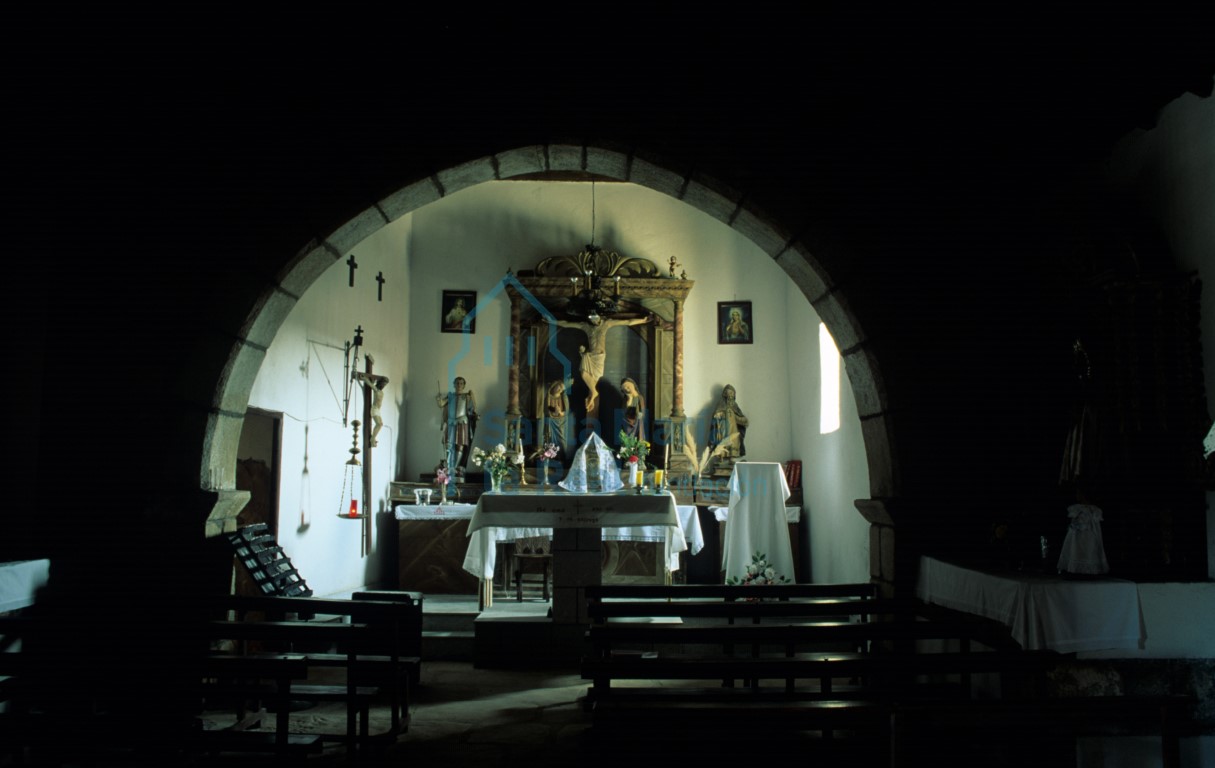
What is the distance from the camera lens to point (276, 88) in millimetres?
4711

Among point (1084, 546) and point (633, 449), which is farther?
point (633, 449)

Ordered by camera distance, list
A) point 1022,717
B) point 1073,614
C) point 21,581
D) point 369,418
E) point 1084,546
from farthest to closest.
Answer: point 369,418 < point 21,581 < point 1084,546 < point 1073,614 < point 1022,717

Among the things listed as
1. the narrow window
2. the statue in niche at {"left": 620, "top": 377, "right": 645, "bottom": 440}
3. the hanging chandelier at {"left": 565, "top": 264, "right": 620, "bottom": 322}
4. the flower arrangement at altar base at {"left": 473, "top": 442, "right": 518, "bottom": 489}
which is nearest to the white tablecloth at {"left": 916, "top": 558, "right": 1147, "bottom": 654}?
the narrow window

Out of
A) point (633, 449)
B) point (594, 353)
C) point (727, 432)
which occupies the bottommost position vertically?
point (633, 449)

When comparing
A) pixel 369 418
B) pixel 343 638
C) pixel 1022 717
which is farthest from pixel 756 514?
pixel 1022 717

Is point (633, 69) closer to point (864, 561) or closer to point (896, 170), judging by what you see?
point (896, 170)

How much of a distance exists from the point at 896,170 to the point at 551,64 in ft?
6.09

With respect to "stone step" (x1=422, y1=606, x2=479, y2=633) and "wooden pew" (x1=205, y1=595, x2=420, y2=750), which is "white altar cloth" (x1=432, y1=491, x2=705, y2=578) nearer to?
"stone step" (x1=422, y1=606, x2=479, y2=633)

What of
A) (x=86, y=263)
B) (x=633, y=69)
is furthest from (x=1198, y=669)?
(x=86, y=263)

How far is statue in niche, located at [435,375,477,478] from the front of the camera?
1020cm

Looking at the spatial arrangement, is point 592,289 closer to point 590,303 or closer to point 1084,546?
point 590,303

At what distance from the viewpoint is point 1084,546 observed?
3.95 metres

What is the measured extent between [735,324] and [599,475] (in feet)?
7.99

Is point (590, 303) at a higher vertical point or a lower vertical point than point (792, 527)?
higher
